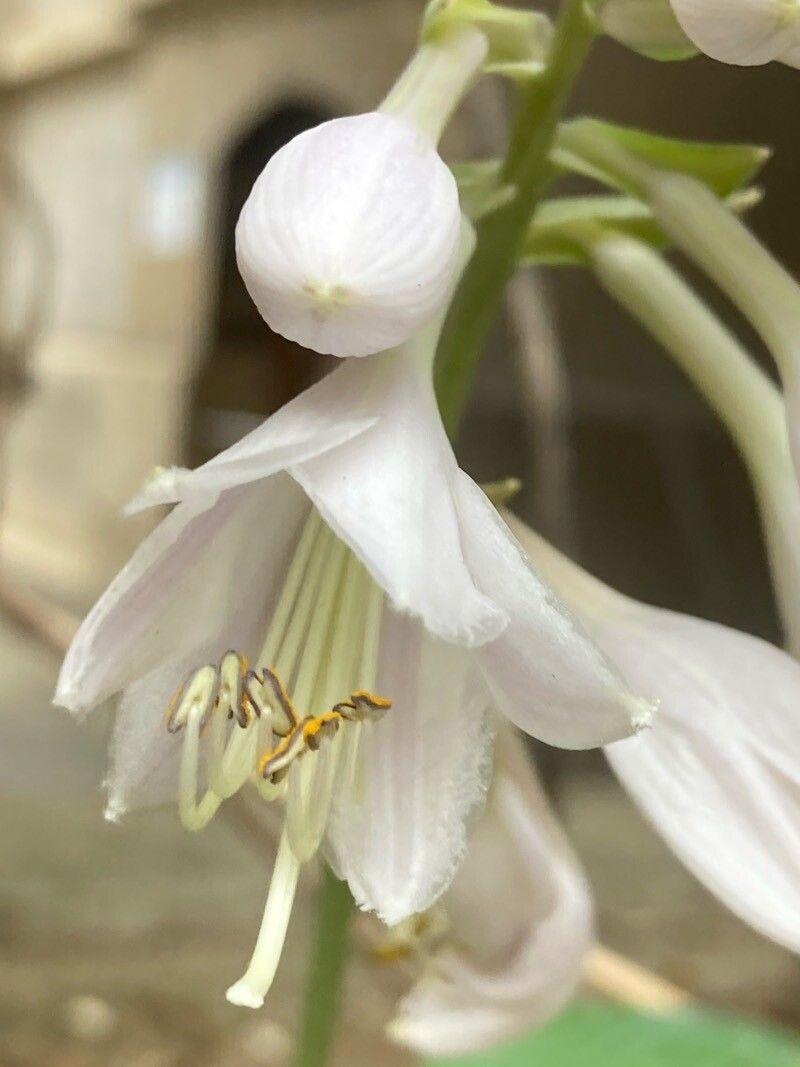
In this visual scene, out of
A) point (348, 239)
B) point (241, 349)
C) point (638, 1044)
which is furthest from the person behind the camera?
point (241, 349)

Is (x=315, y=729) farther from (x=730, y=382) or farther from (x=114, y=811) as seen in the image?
(x=730, y=382)

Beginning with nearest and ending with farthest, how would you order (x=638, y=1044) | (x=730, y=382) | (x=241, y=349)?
1. (x=730, y=382)
2. (x=638, y=1044)
3. (x=241, y=349)

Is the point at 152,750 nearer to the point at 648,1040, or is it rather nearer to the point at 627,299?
the point at 627,299

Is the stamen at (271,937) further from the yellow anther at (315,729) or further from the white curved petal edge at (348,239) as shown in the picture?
the white curved petal edge at (348,239)

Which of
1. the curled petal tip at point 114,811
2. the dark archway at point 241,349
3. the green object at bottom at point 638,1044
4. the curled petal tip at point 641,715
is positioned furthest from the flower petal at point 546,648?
the dark archway at point 241,349

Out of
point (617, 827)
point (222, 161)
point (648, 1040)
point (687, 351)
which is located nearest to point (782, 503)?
point (687, 351)

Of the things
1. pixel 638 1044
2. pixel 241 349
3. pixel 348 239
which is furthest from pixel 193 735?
pixel 241 349
